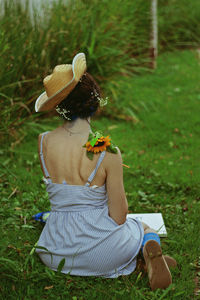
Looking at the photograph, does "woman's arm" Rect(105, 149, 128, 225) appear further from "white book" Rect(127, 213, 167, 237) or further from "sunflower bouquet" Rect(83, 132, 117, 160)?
"white book" Rect(127, 213, 167, 237)

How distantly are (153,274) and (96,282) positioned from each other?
39cm

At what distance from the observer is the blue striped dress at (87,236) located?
8.46 feet

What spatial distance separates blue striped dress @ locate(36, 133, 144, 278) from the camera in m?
2.58

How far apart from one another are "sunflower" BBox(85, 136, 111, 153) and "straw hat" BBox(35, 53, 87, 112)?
326 mm

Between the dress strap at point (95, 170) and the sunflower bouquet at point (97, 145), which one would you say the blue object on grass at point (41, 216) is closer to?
the dress strap at point (95, 170)

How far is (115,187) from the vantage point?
8.41ft

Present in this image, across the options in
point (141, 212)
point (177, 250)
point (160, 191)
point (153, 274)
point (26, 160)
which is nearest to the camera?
point (153, 274)

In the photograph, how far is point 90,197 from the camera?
261 centimetres

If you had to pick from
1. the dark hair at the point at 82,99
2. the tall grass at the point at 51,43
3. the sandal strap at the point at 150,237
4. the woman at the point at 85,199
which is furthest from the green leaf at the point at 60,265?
the tall grass at the point at 51,43

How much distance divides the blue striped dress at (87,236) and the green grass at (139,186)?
0.10 meters

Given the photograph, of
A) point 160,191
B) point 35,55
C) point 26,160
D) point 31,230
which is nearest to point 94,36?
point 35,55

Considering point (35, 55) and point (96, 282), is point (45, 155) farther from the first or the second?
point (35, 55)

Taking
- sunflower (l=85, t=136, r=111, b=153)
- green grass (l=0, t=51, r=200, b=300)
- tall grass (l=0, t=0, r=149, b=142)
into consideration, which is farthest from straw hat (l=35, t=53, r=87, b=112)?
tall grass (l=0, t=0, r=149, b=142)

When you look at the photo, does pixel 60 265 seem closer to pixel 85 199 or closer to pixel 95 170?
pixel 85 199
